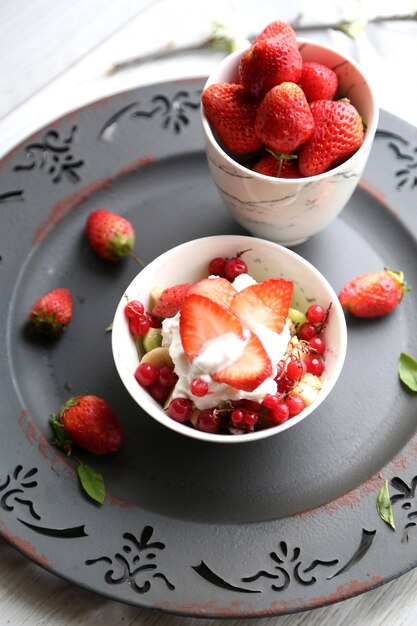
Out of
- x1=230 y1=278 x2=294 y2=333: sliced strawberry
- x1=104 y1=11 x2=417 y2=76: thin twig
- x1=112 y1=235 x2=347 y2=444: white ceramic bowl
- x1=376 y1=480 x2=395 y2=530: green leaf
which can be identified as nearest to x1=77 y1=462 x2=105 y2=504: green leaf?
x1=112 y1=235 x2=347 y2=444: white ceramic bowl

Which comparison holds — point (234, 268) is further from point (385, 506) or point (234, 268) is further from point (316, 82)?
point (385, 506)

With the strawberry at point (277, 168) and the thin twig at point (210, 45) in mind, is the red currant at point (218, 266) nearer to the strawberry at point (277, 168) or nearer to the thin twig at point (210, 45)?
the strawberry at point (277, 168)

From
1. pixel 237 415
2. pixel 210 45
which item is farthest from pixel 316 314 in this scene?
pixel 210 45

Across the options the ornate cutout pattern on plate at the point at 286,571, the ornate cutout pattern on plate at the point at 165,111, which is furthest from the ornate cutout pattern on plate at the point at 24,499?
the ornate cutout pattern on plate at the point at 165,111

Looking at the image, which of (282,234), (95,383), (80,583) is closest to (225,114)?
(282,234)

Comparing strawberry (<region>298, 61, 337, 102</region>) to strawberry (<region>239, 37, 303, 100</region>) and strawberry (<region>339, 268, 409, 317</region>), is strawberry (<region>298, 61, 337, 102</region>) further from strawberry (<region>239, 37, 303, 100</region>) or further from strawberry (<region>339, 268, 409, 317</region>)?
strawberry (<region>339, 268, 409, 317</region>)

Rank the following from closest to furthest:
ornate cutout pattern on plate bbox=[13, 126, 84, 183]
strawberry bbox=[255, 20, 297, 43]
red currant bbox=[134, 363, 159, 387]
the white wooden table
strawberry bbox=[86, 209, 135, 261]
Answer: red currant bbox=[134, 363, 159, 387] < strawberry bbox=[255, 20, 297, 43] < strawberry bbox=[86, 209, 135, 261] < ornate cutout pattern on plate bbox=[13, 126, 84, 183] < the white wooden table
